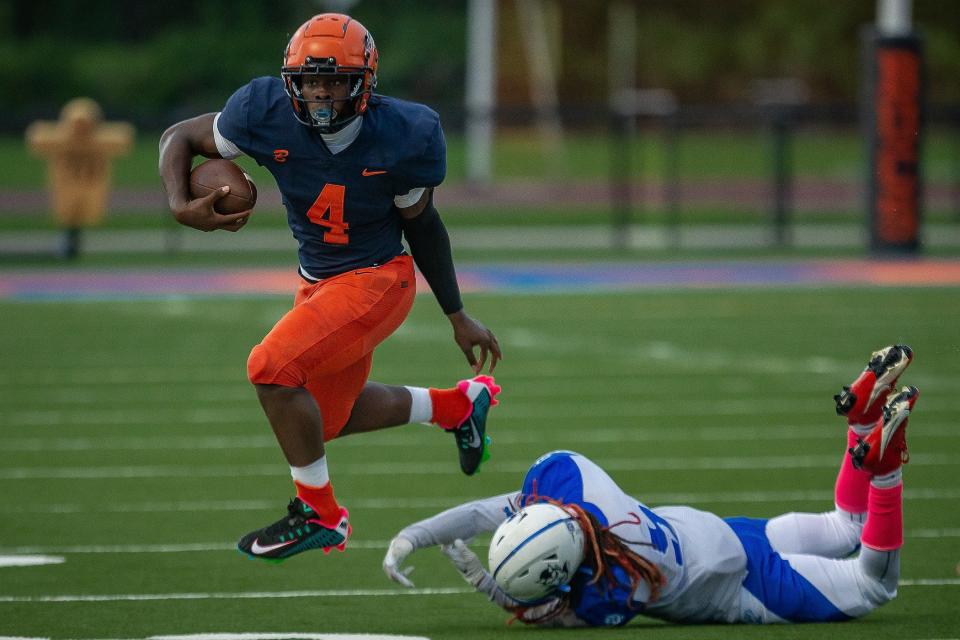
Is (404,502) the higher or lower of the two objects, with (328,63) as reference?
lower

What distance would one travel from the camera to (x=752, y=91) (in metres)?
43.8

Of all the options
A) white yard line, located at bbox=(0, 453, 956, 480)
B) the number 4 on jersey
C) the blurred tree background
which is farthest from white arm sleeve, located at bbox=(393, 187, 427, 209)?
the blurred tree background

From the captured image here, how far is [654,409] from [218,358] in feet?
11.0

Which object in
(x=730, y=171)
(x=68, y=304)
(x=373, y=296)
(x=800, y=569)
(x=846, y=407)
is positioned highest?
(x=373, y=296)

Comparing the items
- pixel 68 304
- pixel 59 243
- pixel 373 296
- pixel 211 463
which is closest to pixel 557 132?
pixel 59 243

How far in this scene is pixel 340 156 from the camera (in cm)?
487

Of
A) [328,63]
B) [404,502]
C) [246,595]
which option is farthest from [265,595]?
[328,63]

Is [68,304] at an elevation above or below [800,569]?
below

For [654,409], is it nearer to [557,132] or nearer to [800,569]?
[800,569]

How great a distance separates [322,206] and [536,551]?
130 centimetres

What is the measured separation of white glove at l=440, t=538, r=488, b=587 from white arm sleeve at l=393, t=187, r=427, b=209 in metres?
1.10

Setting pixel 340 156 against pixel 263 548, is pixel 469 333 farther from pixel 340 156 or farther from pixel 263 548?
pixel 263 548

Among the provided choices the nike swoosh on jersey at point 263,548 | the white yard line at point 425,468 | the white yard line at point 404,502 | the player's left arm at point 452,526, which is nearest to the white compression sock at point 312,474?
the nike swoosh on jersey at point 263,548

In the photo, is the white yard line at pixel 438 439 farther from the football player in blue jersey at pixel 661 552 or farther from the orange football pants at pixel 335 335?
the football player in blue jersey at pixel 661 552
